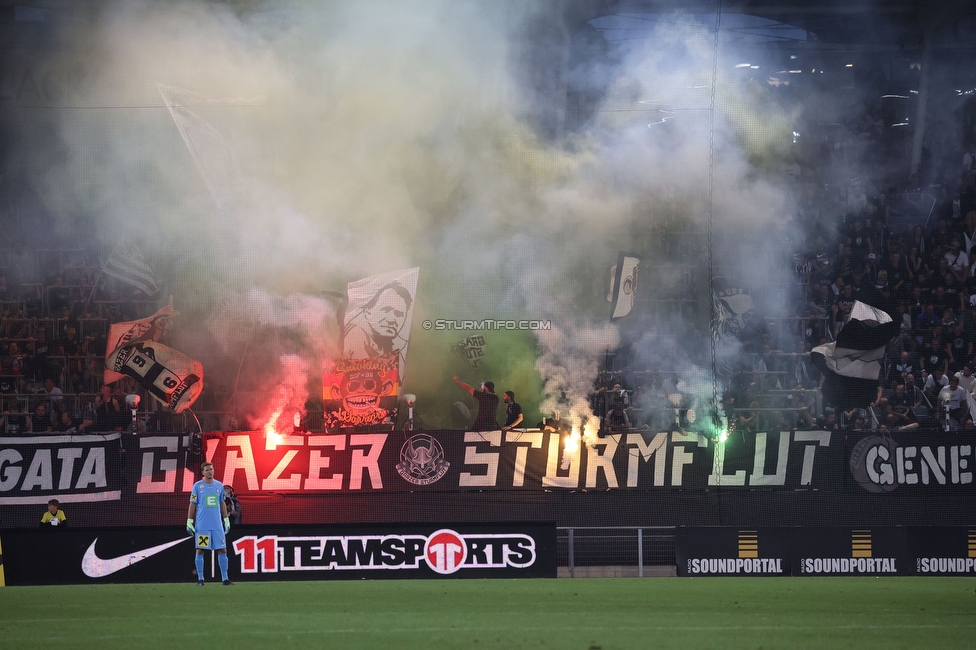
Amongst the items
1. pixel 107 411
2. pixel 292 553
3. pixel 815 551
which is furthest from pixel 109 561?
pixel 815 551

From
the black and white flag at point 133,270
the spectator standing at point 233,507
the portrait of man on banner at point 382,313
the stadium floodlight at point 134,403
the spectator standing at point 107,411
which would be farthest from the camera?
the black and white flag at point 133,270

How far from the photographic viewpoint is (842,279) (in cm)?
1884

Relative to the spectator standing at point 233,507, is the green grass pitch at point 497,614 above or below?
below

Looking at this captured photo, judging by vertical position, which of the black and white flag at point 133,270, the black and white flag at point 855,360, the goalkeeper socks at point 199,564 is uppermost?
the black and white flag at point 133,270

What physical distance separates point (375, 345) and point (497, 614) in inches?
364

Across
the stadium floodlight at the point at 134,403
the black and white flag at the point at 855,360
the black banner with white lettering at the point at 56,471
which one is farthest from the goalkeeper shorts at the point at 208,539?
the black and white flag at the point at 855,360

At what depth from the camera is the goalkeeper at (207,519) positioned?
1156 centimetres

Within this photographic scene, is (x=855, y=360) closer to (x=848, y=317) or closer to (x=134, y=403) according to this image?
(x=848, y=317)

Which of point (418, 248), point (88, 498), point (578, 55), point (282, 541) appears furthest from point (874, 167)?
point (88, 498)

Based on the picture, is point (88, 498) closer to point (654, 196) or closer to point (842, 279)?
point (654, 196)

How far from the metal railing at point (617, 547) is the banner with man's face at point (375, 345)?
184 inches

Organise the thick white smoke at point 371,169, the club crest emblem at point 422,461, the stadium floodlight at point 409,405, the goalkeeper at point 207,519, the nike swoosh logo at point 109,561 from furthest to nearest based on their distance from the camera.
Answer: the thick white smoke at point 371,169
the stadium floodlight at point 409,405
the club crest emblem at point 422,461
the nike swoosh logo at point 109,561
the goalkeeper at point 207,519

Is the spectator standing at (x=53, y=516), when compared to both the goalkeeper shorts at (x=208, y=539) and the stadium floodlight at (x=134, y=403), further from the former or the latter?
the goalkeeper shorts at (x=208, y=539)

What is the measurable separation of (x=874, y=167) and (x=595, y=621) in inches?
570
